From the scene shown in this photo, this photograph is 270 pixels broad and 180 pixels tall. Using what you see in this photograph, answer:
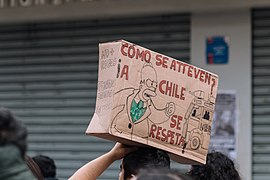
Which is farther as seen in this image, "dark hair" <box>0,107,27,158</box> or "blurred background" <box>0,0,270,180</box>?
"blurred background" <box>0,0,270,180</box>

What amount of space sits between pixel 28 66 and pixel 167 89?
538cm

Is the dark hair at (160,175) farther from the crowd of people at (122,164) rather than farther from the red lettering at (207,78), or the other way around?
the red lettering at (207,78)

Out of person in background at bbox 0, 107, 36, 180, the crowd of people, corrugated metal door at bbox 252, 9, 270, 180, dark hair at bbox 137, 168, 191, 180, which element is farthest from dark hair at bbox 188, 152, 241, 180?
corrugated metal door at bbox 252, 9, 270, 180

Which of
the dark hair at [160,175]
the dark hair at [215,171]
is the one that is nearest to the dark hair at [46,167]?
the dark hair at [215,171]

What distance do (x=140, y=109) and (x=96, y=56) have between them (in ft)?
16.2

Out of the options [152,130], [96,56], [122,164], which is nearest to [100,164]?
[122,164]

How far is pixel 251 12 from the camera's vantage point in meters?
7.38

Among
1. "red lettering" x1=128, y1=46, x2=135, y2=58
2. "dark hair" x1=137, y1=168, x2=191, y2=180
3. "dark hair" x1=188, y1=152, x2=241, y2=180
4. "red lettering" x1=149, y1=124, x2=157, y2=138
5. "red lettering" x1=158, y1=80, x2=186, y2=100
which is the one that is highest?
"red lettering" x1=128, y1=46, x2=135, y2=58

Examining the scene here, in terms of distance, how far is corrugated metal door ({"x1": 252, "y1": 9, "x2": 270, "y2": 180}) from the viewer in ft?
24.1

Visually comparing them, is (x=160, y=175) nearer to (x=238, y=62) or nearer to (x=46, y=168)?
(x=46, y=168)

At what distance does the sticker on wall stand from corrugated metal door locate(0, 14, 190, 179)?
489 mm

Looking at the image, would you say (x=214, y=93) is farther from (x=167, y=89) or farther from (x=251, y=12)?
(x=251, y=12)

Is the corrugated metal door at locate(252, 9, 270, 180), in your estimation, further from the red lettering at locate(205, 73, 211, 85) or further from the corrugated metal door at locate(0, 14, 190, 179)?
the red lettering at locate(205, 73, 211, 85)

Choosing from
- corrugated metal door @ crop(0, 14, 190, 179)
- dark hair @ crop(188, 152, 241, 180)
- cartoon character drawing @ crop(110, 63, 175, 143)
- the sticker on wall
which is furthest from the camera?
corrugated metal door @ crop(0, 14, 190, 179)
